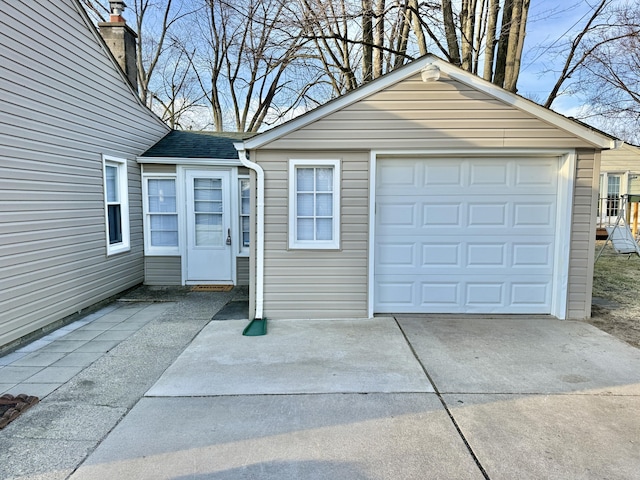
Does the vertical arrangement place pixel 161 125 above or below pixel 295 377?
above

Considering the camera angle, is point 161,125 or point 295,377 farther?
point 161,125

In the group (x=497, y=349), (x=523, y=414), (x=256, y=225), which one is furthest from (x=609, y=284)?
(x=256, y=225)

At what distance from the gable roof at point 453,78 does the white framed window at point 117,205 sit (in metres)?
3.07

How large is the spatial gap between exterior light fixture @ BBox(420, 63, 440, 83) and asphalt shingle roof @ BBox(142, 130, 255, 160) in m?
4.03

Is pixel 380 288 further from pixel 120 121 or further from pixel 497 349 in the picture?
pixel 120 121

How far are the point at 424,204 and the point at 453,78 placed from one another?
1685mm

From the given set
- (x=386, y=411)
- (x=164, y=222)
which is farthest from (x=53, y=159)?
(x=386, y=411)

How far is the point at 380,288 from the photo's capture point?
556 cm

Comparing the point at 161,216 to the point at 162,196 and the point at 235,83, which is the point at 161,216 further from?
the point at 235,83

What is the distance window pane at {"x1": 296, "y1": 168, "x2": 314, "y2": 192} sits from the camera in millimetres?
5336

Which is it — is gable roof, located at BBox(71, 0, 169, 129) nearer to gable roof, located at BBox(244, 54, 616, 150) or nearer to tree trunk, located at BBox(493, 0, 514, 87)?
gable roof, located at BBox(244, 54, 616, 150)

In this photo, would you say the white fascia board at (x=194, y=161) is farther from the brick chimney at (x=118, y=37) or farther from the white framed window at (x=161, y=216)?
the brick chimney at (x=118, y=37)

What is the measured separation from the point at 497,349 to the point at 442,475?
237cm

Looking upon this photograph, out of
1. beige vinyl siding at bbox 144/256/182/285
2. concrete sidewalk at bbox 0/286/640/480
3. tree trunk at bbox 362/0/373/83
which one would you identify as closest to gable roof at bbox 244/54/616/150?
concrete sidewalk at bbox 0/286/640/480
